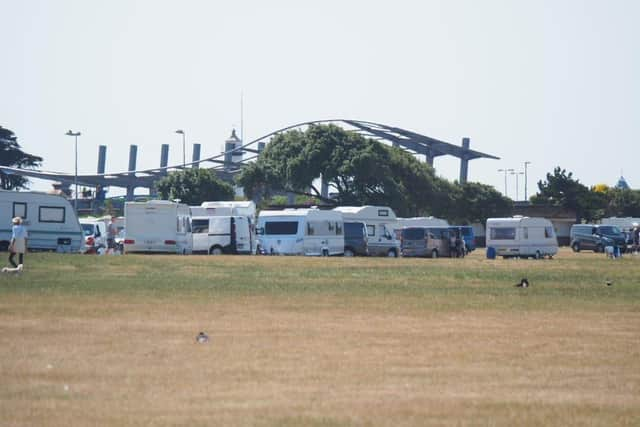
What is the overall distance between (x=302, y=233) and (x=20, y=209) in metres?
13.3

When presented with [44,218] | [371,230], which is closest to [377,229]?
[371,230]

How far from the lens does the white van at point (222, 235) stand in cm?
5488

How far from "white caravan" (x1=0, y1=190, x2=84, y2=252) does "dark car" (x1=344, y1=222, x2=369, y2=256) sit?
13.6 meters

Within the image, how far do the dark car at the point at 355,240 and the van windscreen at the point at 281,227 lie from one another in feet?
11.7

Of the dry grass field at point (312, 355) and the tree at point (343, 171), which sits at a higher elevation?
the tree at point (343, 171)

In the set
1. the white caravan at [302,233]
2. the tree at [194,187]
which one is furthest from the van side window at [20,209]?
the tree at [194,187]

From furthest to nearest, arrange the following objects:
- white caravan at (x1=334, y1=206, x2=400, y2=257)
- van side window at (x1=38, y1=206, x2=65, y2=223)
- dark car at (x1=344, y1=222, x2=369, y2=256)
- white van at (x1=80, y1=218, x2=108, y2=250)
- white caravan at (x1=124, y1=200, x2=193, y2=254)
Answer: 1. white van at (x1=80, y1=218, x2=108, y2=250)
2. white caravan at (x1=334, y1=206, x2=400, y2=257)
3. dark car at (x1=344, y1=222, x2=369, y2=256)
4. white caravan at (x1=124, y1=200, x2=193, y2=254)
5. van side window at (x1=38, y1=206, x2=65, y2=223)

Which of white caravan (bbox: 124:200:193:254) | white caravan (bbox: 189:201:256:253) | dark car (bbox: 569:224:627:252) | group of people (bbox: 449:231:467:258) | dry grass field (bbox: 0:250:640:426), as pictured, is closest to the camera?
dry grass field (bbox: 0:250:640:426)

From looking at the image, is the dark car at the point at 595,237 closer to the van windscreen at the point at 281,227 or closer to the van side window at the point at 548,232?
the van side window at the point at 548,232

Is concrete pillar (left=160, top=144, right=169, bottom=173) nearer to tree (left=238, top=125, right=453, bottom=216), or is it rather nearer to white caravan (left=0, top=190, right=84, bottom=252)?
tree (left=238, top=125, right=453, bottom=216)

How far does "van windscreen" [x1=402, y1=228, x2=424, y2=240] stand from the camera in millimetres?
60250

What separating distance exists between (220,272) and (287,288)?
23.1 ft

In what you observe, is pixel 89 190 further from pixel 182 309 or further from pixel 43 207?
pixel 182 309

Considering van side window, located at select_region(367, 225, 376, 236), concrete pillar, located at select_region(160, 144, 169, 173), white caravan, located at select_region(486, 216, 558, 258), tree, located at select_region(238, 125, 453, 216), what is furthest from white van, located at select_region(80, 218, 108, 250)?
concrete pillar, located at select_region(160, 144, 169, 173)
